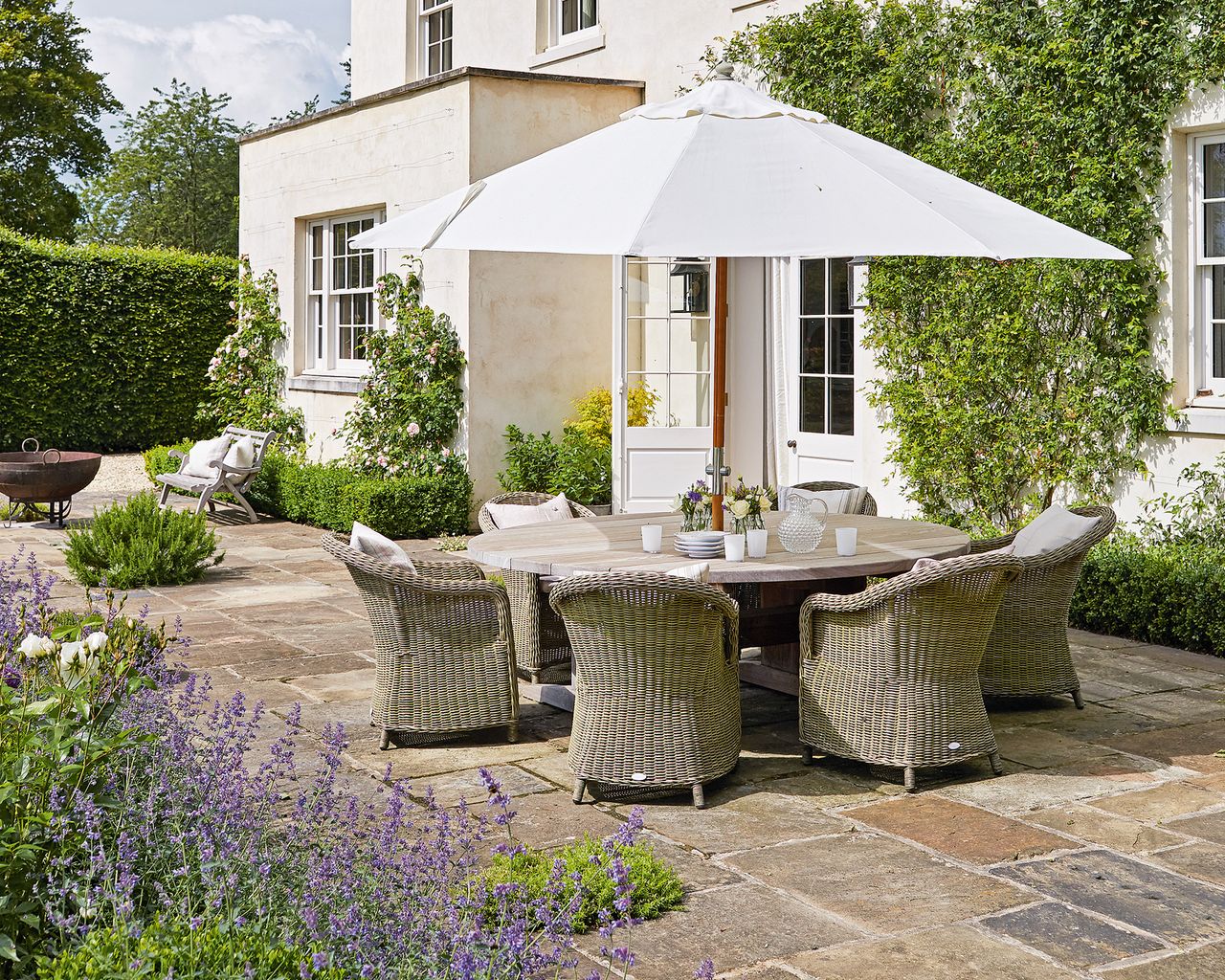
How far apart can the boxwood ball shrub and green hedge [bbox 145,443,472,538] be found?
6.81ft

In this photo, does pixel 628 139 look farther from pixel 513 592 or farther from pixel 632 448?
pixel 632 448

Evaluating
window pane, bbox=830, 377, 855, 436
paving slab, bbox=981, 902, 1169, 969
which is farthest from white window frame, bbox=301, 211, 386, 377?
paving slab, bbox=981, 902, 1169, 969

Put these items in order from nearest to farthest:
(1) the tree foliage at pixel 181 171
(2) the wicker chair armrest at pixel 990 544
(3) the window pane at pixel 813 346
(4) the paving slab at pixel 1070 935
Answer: (4) the paving slab at pixel 1070 935 → (2) the wicker chair armrest at pixel 990 544 → (3) the window pane at pixel 813 346 → (1) the tree foliage at pixel 181 171

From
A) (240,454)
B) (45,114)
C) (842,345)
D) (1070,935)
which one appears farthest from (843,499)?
(45,114)

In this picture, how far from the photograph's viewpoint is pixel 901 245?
15.5ft

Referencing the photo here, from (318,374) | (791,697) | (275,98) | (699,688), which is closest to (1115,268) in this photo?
(791,697)

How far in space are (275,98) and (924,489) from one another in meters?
94.8

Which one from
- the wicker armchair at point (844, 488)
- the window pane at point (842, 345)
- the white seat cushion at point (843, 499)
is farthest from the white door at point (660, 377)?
the white seat cushion at point (843, 499)

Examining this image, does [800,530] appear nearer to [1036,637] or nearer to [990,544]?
[1036,637]

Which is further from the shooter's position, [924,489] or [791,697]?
[924,489]

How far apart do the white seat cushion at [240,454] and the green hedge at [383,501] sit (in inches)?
16.9

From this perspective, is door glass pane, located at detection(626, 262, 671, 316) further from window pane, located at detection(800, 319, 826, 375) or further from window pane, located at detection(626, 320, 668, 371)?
window pane, located at detection(800, 319, 826, 375)

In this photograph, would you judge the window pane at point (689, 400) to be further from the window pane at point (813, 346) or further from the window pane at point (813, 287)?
the window pane at point (813, 287)

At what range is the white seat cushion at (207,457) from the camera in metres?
12.5
